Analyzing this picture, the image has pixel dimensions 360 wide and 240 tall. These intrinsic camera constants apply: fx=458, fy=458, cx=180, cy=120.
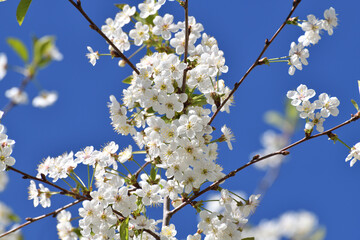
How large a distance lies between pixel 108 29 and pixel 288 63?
1.04m

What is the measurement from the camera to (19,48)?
1.92 metres

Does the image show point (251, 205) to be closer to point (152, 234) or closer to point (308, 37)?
point (152, 234)

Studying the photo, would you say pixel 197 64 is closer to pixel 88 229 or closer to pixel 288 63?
pixel 288 63

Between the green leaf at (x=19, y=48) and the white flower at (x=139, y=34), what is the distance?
0.73 meters

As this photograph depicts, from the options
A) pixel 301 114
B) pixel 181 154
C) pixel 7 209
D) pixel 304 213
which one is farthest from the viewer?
pixel 304 213

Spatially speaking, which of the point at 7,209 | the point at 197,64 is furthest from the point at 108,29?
the point at 7,209

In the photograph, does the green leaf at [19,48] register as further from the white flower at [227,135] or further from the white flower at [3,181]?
the white flower at [3,181]

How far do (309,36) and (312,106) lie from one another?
0.40 metres

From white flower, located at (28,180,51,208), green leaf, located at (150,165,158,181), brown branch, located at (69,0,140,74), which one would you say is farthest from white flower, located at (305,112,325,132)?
white flower, located at (28,180,51,208)

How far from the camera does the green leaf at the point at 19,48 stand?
189 centimetres

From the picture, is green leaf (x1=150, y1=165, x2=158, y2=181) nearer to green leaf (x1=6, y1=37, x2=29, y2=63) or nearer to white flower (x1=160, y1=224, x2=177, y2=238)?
white flower (x1=160, y1=224, x2=177, y2=238)

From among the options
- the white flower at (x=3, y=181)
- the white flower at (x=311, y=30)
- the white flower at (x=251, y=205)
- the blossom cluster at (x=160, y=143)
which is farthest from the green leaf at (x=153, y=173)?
the white flower at (x=3, y=181)

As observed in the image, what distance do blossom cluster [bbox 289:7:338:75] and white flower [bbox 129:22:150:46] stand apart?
810 mm

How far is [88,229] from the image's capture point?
2.33 m
